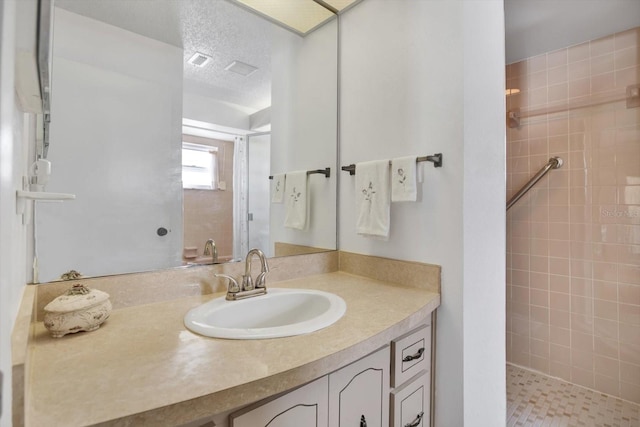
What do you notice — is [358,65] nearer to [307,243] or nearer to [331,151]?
[331,151]

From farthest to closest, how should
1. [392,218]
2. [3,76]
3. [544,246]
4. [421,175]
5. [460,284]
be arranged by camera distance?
[544,246], [392,218], [421,175], [460,284], [3,76]

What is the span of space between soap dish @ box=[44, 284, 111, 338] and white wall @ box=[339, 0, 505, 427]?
1031 mm

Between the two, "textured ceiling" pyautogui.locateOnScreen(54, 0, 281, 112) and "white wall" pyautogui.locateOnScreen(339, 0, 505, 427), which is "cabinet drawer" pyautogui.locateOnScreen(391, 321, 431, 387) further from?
"textured ceiling" pyautogui.locateOnScreen(54, 0, 281, 112)

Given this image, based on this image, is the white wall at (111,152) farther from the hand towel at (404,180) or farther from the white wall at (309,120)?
the hand towel at (404,180)

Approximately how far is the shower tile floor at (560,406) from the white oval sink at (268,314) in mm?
1353

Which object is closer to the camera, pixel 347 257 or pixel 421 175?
pixel 421 175

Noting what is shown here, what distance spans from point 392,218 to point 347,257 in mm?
340

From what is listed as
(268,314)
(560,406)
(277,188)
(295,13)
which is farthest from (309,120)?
(560,406)

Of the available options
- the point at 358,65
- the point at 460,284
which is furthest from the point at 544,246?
the point at 358,65

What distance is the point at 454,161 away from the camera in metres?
1.09

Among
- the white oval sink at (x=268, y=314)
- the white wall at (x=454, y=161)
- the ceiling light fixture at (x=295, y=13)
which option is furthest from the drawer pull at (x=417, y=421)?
the ceiling light fixture at (x=295, y=13)

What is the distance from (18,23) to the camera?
1.28ft

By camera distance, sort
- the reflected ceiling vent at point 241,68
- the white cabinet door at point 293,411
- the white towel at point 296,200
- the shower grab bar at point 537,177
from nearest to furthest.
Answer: the white cabinet door at point 293,411 → the reflected ceiling vent at point 241,68 → the white towel at point 296,200 → the shower grab bar at point 537,177

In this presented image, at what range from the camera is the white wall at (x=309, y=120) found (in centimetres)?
146
